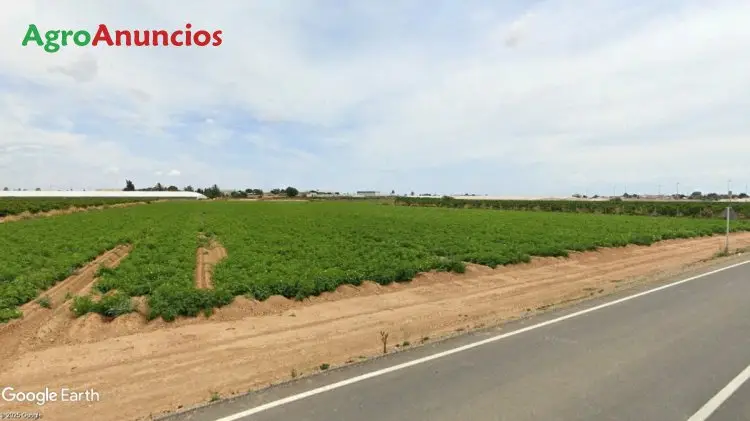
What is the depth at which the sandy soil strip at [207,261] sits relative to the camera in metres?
12.5

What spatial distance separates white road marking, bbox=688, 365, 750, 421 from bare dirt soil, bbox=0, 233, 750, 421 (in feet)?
12.8

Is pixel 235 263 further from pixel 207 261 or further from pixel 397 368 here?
pixel 397 368

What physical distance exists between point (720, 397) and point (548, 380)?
74.1 inches

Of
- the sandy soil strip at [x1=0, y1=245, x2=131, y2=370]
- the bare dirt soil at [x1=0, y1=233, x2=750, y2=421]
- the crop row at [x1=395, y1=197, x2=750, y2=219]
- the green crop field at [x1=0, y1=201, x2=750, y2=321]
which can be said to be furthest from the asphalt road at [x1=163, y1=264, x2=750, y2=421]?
the crop row at [x1=395, y1=197, x2=750, y2=219]

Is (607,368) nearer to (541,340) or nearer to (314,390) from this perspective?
(541,340)

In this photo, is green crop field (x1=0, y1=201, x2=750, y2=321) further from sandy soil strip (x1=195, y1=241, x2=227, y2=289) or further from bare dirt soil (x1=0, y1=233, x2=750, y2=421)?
bare dirt soil (x1=0, y1=233, x2=750, y2=421)

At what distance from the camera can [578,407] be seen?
500 centimetres

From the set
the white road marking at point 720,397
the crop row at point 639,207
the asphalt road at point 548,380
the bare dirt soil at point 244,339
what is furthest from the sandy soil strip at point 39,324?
the crop row at point 639,207

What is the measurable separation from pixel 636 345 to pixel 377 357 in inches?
164

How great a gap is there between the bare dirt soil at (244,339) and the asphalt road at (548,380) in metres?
0.79

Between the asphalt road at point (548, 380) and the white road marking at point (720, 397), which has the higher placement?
the white road marking at point (720, 397)

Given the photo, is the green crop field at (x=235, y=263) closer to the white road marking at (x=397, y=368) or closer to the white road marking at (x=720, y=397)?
the white road marking at (x=397, y=368)

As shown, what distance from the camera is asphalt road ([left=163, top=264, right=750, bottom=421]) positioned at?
193 inches

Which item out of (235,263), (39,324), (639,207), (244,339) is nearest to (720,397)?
(244,339)
